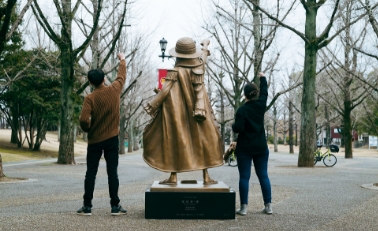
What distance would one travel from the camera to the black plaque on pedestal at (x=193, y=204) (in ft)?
18.4

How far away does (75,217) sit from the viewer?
558cm

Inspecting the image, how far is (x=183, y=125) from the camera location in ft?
20.2

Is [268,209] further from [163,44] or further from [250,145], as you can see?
[163,44]

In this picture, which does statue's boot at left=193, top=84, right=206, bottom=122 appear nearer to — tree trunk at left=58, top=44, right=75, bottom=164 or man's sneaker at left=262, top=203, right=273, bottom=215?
man's sneaker at left=262, top=203, right=273, bottom=215

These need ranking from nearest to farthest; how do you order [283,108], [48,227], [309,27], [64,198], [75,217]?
1. [48,227]
2. [75,217]
3. [64,198]
4. [309,27]
5. [283,108]

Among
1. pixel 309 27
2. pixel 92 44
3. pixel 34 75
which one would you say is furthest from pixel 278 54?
pixel 34 75

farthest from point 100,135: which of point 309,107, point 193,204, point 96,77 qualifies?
point 309,107

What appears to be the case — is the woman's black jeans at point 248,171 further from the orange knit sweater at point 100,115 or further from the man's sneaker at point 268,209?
the orange knit sweater at point 100,115

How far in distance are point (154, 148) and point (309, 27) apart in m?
13.2

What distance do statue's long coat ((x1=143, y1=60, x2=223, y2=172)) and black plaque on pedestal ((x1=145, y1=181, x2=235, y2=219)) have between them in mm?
477

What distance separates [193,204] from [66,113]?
1431cm

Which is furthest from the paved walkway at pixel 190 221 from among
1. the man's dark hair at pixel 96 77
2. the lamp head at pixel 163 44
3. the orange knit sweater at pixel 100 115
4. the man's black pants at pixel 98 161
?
the lamp head at pixel 163 44

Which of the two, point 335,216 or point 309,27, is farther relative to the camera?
point 309,27

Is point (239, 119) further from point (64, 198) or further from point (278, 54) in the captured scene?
point (278, 54)
